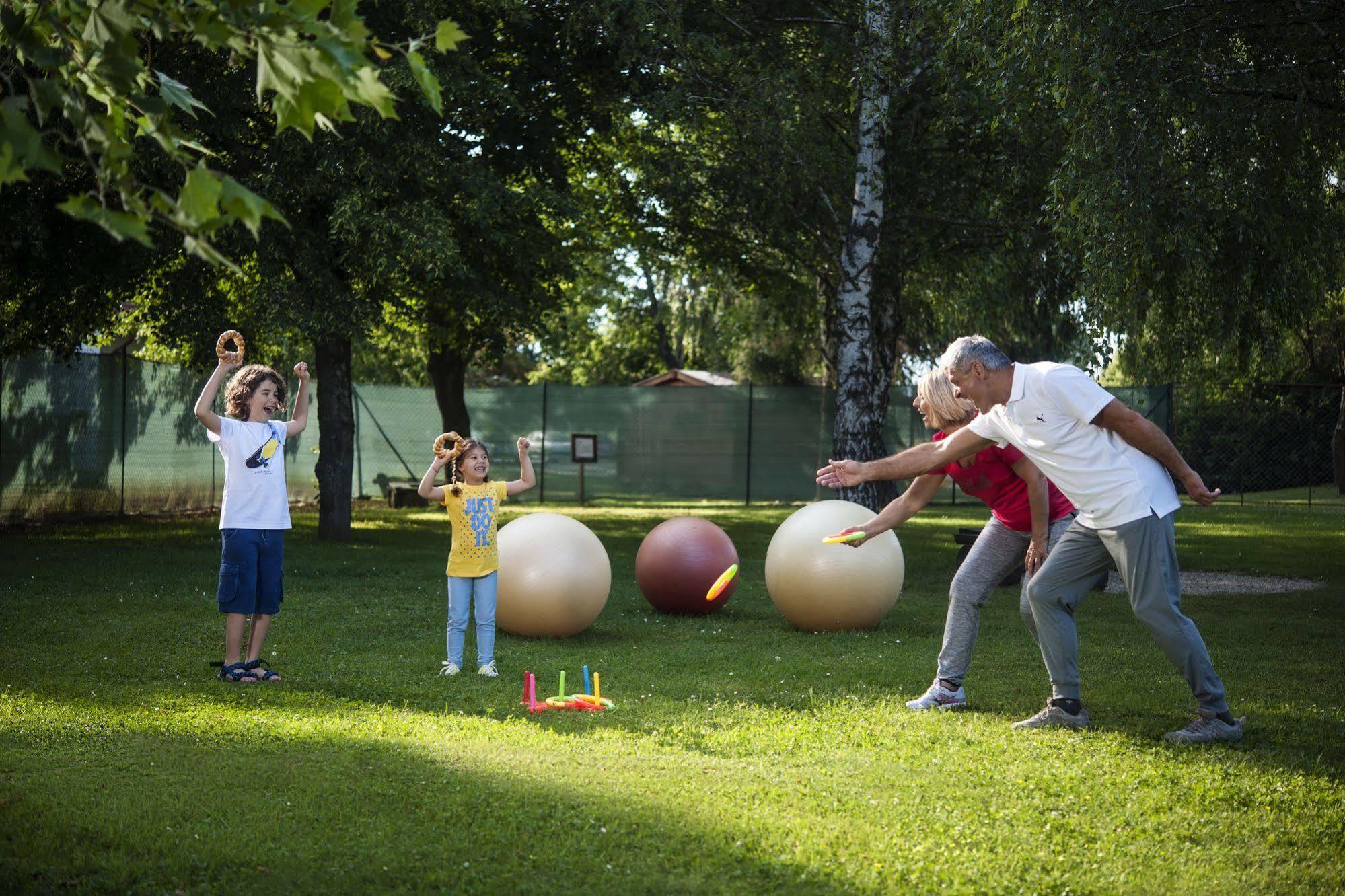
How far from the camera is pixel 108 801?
16.6 feet

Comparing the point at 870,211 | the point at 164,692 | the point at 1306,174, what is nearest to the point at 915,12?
the point at 870,211

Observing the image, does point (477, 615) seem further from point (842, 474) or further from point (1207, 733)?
point (1207, 733)

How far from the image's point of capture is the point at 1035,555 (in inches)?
274

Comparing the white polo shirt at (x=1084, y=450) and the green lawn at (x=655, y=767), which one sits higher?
the white polo shirt at (x=1084, y=450)

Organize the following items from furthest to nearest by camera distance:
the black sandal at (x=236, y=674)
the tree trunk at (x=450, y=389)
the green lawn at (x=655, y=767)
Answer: the tree trunk at (x=450, y=389) < the black sandal at (x=236, y=674) < the green lawn at (x=655, y=767)

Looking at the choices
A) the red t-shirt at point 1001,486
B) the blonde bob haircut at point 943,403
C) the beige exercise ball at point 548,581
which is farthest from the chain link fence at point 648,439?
the red t-shirt at point 1001,486

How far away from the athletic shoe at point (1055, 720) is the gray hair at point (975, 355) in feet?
6.23

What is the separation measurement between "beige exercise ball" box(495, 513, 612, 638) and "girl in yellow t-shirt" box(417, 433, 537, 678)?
1.03 meters

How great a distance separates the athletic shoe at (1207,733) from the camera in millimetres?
6215

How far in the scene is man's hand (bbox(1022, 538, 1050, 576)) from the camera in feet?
22.7

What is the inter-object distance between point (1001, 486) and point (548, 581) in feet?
11.6

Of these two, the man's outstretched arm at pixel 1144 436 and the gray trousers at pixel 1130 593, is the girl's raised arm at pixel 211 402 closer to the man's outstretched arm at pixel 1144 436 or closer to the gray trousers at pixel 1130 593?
the gray trousers at pixel 1130 593

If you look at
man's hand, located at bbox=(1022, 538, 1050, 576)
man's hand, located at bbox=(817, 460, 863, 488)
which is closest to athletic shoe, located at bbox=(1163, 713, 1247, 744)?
man's hand, located at bbox=(1022, 538, 1050, 576)

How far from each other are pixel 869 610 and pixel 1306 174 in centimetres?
628
